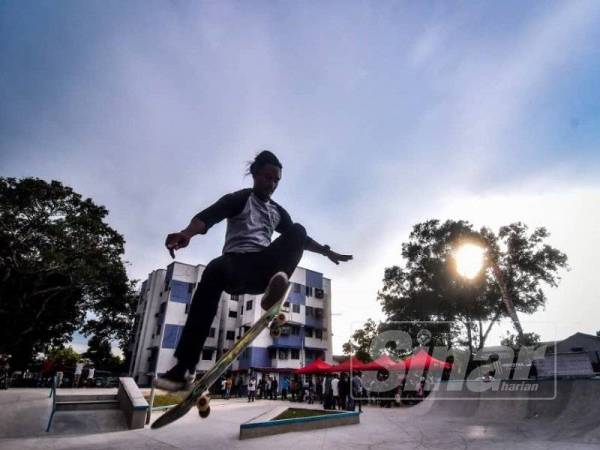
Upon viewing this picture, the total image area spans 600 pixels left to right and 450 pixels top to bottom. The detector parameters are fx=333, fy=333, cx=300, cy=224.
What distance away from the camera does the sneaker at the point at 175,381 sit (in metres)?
2.81

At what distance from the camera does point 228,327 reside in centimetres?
4203

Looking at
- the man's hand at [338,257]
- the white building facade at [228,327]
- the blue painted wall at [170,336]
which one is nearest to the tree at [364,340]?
the white building facade at [228,327]

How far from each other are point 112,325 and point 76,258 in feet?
28.6

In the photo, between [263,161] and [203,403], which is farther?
[263,161]

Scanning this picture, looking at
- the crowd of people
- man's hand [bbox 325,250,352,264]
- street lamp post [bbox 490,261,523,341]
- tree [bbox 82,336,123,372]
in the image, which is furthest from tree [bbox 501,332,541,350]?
tree [bbox 82,336,123,372]

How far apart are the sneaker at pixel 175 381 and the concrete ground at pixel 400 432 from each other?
20.7ft

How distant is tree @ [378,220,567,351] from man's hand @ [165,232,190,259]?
1351 inches

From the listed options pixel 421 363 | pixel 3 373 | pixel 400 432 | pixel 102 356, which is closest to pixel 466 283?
pixel 421 363

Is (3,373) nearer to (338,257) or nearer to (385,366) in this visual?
(385,366)

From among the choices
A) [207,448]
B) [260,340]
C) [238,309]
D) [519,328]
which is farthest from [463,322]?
[207,448]

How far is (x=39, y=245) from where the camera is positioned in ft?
72.0

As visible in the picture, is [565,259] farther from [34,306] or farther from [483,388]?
[34,306]

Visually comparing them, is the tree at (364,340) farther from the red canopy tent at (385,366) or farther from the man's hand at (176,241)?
the man's hand at (176,241)

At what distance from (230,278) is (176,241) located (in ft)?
2.06
